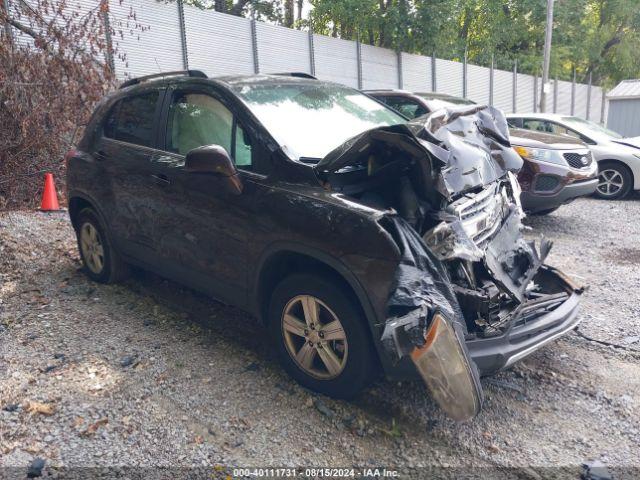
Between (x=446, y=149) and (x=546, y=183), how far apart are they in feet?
15.5

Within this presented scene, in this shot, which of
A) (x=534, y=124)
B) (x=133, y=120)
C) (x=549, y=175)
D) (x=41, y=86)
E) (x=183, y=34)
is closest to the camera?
(x=133, y=120)

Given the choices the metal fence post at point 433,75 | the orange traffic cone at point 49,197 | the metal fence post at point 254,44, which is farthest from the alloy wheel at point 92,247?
the metal fence post at point 433,75

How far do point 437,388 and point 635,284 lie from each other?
11.7ft

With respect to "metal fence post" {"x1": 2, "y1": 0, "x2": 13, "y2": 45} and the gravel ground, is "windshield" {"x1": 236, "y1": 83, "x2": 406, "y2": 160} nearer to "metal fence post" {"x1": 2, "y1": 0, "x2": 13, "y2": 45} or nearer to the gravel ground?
the gravel ground

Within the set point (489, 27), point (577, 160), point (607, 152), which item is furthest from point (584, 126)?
point (489, 27)

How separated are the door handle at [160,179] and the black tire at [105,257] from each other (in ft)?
3.37

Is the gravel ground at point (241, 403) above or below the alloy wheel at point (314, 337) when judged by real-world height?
below

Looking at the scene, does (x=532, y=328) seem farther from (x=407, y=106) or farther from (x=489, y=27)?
(x=489, y=27)

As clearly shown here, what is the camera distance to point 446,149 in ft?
11.0

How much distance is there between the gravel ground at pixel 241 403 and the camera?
118 inches

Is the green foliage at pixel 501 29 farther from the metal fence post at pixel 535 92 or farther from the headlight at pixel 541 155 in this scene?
the headlight at pixel 541 155

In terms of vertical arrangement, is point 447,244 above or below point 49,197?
above

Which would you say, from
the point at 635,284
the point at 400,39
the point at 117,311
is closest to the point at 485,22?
the point at 400,39

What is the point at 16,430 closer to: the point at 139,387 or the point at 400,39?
the point at 139,387
